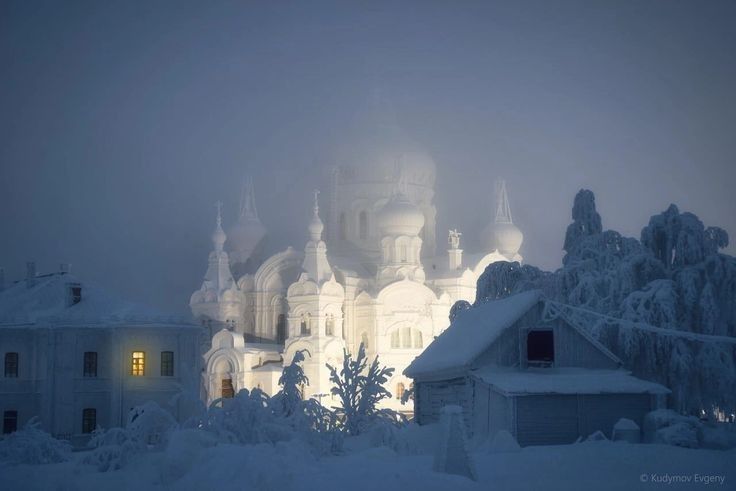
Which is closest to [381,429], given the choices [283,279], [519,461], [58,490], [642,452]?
[519,461]

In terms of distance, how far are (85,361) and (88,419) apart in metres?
2.00

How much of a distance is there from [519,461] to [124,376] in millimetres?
21837

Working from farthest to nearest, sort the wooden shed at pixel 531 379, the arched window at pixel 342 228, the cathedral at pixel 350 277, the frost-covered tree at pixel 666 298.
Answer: the arched window at pixel 342 228
the cathedral at pixel 350 277
the frost-covered tree at pixel 666 298
the wooden shed at pixel 531 379

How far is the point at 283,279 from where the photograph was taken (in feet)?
205

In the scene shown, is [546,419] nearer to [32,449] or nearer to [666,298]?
[666,298]

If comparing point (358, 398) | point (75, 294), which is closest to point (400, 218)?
point (75, 294)

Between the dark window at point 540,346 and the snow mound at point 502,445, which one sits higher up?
the dark window at point 540,346

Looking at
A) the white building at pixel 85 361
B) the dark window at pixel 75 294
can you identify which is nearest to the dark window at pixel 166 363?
the white building at pixel 85 361

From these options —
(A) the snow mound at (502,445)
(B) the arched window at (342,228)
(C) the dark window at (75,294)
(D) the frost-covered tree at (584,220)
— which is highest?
(B) the arched window at (342,228)

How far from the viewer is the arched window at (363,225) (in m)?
66.1

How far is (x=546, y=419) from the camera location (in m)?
22.3

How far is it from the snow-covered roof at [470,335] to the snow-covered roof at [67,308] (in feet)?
42.4

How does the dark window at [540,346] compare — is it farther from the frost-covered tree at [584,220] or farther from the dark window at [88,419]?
the dark window at [88,419]

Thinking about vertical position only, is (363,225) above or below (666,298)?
above
